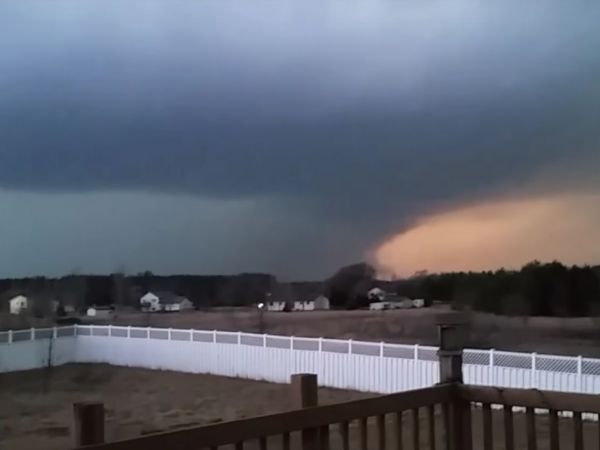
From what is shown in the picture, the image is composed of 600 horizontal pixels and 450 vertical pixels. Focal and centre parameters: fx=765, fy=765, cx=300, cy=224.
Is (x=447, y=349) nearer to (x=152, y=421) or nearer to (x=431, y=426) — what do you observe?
(x=431, y=426)

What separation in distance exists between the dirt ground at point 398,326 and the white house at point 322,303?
9.6 inches

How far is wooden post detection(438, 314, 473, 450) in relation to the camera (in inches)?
152

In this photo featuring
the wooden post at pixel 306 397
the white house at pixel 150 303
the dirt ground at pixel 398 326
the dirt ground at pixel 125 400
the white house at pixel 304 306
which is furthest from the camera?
the white house at pixel 150 303

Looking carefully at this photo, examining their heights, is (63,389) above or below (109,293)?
below

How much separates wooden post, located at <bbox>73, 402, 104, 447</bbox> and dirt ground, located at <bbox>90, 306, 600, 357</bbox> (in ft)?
32.5

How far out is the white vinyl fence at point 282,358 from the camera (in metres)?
14.3

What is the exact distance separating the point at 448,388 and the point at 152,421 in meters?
11.6

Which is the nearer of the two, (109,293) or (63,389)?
(63,389)

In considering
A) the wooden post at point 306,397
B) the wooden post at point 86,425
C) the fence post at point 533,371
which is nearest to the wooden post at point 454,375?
the wooden post at point 306,397

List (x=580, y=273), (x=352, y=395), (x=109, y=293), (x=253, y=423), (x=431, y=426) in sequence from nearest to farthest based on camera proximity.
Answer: (x=253, y=423) → (x=431, y=426) → (x=352, y=395) → (x=580, y=273) → (x=109, y=293)

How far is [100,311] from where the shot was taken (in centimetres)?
3031

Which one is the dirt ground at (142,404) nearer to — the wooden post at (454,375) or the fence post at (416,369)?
the fence post at (416,369)

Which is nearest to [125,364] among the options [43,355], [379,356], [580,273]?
[43,355]

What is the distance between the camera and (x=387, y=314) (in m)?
22.1
